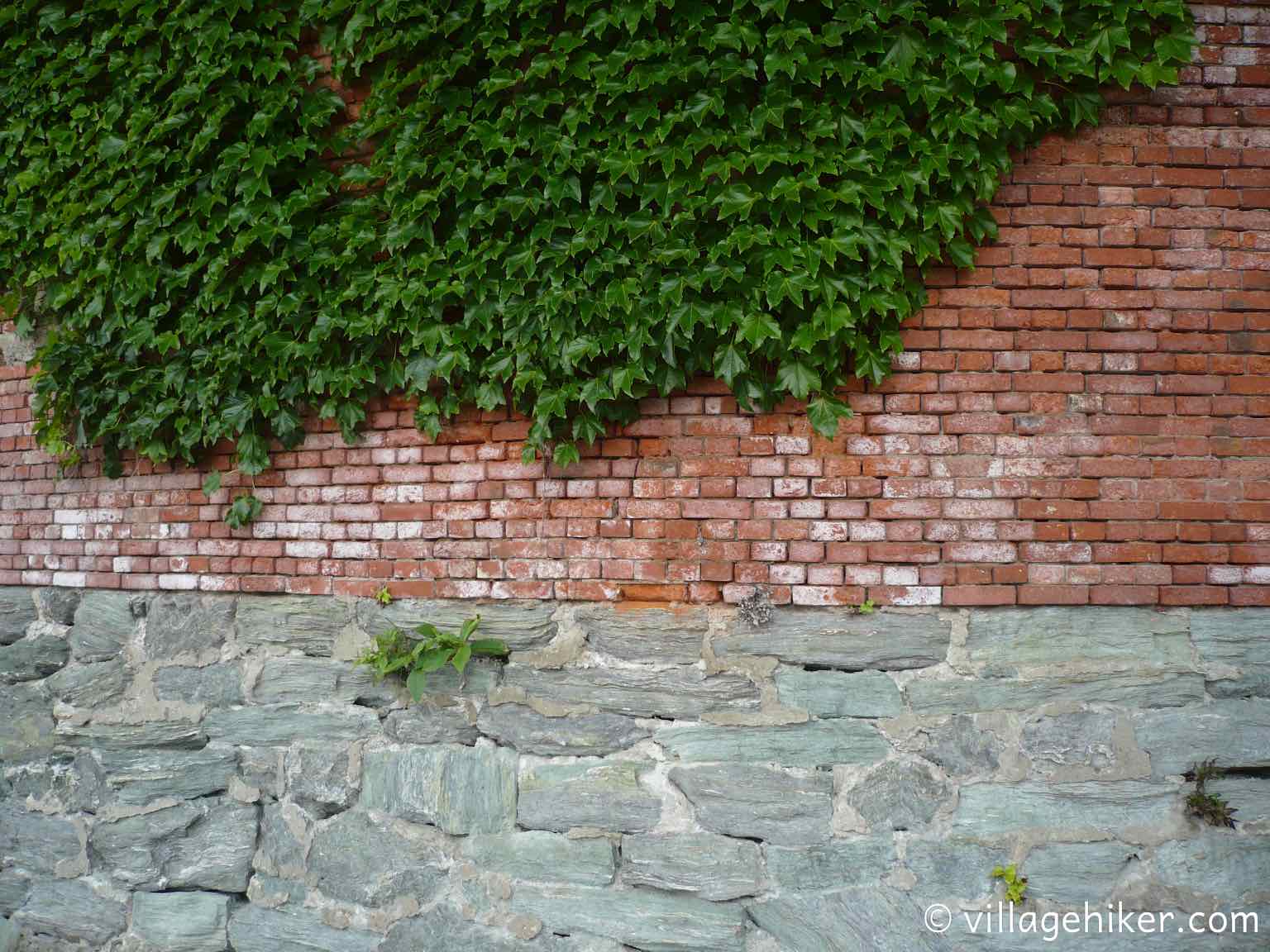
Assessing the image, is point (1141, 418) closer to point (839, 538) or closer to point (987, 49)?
point (839, 538)

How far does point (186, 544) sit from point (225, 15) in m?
2.48

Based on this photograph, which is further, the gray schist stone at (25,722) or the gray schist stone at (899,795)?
the gray schist stone at (25,722)

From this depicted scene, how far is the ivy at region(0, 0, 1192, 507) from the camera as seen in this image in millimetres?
3424

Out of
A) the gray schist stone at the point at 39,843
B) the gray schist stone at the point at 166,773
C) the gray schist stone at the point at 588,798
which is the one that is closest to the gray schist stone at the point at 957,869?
the gray schist stone at the point at 588,798

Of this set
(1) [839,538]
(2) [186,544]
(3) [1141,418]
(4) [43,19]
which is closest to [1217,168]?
(3) [1141,418]

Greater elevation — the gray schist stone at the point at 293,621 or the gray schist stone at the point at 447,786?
the gray schist stone at the point at 293,621

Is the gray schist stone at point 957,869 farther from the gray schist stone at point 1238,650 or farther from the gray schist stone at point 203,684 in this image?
the gray schist stone at point 203,684

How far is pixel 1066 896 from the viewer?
3.37 m

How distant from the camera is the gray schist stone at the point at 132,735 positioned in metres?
4.28

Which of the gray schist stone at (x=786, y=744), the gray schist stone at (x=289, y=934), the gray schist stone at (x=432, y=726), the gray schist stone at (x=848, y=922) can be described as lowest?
the gray schist stone at (x=289, y=934)

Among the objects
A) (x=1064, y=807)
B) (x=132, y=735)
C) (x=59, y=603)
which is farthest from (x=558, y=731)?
(x=59, y=603)

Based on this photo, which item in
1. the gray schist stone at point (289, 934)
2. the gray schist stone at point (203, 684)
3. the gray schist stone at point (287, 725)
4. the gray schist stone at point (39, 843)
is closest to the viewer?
the gray schist stone at point (289, 934)

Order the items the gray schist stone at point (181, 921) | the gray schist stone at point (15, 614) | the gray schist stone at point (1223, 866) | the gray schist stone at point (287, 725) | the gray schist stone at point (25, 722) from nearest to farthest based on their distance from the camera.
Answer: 1. the gray schist stone at point (1223, 866)
2. the gray schist stone at point (287, 725)
3. the gray schist stone at point (181, 921)
4. the gray schist stone at point (25, 722)
5. the gray schist stone at point (15, 614)

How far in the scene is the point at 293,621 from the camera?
13.7 ft
